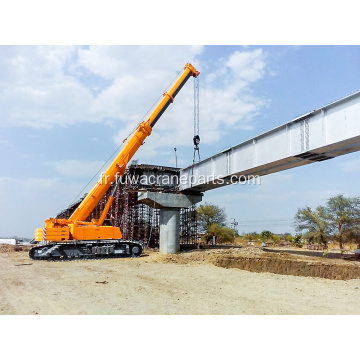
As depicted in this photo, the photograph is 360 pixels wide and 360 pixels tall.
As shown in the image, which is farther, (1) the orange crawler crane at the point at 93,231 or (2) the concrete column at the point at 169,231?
(2) the concrete column at the point at 169,231

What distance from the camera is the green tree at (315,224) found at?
28.7 metres

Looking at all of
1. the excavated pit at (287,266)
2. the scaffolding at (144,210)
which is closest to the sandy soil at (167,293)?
the excavated pit at (287,266)

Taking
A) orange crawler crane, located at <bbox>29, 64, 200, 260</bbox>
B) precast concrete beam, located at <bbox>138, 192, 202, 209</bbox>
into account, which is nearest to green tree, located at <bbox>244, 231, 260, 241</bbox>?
precast concrete beam, located at <bbox>138, 192, 202, 209</bbox>

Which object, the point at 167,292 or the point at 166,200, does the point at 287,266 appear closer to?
the point at 166,200

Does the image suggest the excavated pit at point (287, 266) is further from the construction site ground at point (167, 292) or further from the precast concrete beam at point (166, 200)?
the precast concrete beam at point (166, 200)

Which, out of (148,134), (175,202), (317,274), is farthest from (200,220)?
(317,274)

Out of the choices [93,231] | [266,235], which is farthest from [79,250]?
[266,235]

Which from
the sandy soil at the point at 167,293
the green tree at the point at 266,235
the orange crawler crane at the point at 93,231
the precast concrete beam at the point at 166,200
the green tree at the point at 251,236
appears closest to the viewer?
the sandy soil at the point at 167,293

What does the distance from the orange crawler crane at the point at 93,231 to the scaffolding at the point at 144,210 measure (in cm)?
437

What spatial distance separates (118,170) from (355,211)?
18.4 m

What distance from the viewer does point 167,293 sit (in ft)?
31.4

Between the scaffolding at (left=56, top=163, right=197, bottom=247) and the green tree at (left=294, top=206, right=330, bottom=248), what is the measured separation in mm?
10098

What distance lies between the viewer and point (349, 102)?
12766 millimetres

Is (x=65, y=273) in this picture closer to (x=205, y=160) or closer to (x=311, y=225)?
(x=205, y=160)
